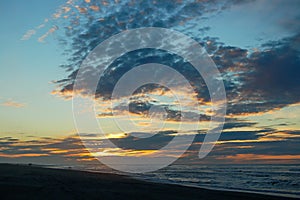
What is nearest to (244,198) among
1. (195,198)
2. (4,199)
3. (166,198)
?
(195,198)

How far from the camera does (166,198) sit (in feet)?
62.0

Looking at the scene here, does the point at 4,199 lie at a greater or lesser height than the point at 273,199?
greater

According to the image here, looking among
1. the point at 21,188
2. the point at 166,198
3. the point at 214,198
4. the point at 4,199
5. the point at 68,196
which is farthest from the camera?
the point at 214,198

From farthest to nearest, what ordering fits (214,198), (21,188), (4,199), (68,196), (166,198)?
(214,198) < (166,198) < (21,188) < (68,196) < (4,199)

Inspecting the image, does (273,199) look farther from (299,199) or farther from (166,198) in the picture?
(166,198)

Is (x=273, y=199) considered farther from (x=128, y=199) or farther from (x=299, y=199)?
(x=128, y=199)

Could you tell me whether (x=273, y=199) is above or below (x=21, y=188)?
below

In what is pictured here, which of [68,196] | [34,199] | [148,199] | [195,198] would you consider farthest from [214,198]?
[34,199]

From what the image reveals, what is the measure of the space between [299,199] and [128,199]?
1259 cm

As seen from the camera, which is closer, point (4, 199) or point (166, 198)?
point (4, 199)

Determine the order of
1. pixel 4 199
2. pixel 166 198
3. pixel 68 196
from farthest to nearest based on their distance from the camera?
1. pixel 166 198
2. pixel 68 196
3. pixel 4 199

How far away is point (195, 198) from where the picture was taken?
65.8ft

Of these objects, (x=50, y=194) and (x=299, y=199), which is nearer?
(x=50, y=194)

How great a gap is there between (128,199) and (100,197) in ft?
5.36
